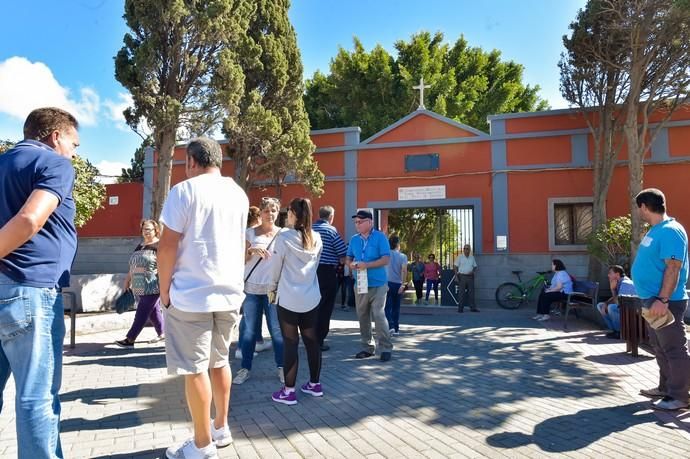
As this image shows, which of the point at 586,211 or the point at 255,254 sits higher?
the point at 586,211

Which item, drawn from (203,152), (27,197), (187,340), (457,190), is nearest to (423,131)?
(457,190)

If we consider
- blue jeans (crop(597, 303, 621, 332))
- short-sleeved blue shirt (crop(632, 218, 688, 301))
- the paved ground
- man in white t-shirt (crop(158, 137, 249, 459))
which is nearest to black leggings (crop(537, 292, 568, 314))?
blue jeans (crop(597, 303, 621, 332))

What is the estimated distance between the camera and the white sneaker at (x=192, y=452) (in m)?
2.72

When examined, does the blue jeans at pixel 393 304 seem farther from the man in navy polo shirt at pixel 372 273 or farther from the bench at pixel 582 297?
the bench at pixel 582 297

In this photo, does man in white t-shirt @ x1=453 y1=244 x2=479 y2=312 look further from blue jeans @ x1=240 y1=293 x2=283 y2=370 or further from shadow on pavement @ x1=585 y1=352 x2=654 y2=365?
blue jeans @ x1=240 y1=293 x2=283 y2=370

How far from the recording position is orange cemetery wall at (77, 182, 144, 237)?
15.8 m

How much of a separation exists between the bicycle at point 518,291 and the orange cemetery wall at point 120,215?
37.7ft

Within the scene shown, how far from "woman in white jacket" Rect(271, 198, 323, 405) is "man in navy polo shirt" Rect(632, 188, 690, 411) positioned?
2.81 metres

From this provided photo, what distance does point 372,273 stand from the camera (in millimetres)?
5574

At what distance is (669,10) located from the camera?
9133mm

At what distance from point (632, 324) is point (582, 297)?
3502 millimetres

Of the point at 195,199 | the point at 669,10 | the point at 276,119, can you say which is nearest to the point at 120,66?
the point at 276,119

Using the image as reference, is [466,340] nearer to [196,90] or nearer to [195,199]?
[195,199]

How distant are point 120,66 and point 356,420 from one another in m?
9.59
